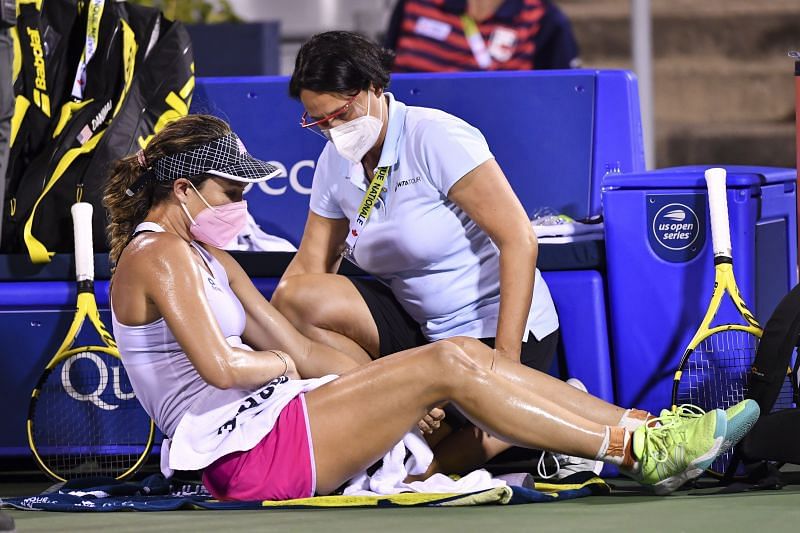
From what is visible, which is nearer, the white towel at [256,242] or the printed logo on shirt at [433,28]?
the white towel at [256,242]

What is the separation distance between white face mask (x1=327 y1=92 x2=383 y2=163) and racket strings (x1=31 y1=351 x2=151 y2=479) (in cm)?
99

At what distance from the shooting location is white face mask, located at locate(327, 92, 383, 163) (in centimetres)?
415

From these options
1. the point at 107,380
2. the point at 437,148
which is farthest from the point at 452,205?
the point at 107,380

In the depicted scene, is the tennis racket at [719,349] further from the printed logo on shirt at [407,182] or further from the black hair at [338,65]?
the black hair at [338,65]

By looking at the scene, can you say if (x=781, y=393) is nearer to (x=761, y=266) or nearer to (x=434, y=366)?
(x=761, y=266)

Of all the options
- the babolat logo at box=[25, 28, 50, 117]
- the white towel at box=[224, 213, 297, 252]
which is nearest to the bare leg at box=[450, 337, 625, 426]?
the white towel at box=[224, 213, 297, 252]

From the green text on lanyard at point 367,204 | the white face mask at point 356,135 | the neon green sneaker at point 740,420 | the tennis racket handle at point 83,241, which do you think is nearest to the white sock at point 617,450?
the neon green sneaker at point 740,420

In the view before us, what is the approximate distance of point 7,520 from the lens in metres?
3.34

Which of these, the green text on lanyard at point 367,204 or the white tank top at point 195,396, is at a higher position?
the green text on lanyard at point 367,204

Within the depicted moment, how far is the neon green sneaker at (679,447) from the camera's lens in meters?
3.73

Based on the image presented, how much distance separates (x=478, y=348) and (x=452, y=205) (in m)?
0.54

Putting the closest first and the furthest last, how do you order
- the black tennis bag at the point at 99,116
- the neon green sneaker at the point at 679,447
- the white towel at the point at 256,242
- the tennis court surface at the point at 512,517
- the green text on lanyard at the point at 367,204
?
the tennis court surface at the point at 512,517
the neon green sneaker at the point at 679,447
the green text on lanyard at the point at 367,204
the black tennis bag at the point at 99,116
the white towel at the point at 256,242

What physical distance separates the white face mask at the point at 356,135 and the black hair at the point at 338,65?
0.08m

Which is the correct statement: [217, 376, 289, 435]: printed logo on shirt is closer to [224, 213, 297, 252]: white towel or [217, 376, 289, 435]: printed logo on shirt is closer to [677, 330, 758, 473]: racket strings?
[224, 213, 297, 252]: white towel
